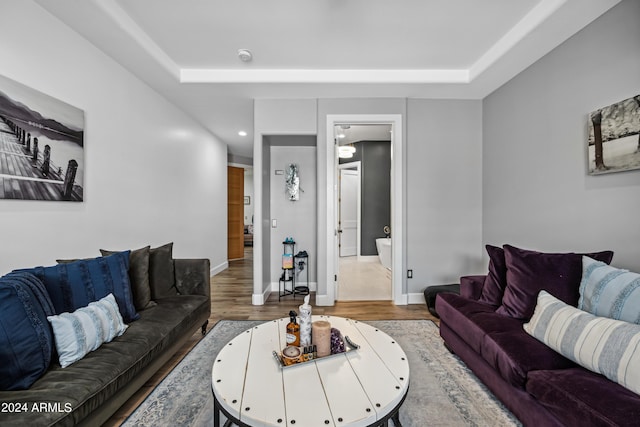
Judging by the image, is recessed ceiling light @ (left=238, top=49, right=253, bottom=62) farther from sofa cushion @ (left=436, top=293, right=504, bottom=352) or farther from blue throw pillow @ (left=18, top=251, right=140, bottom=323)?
sofa cushion @ (left=436, top=293, right=504, bottom=352)

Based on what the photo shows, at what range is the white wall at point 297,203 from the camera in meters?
4.41

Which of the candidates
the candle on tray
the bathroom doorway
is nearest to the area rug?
the candle on tray

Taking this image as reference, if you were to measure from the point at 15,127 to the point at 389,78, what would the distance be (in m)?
3.27

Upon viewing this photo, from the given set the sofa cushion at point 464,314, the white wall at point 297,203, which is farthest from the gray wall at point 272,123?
the sofa cushion at point 464,314

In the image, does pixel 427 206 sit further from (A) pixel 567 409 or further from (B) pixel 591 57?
(A) pixel 567 409

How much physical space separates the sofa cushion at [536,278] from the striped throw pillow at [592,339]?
16 cm

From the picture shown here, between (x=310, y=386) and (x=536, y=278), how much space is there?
172 centimetres

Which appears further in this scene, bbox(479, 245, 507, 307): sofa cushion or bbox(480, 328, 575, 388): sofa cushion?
bbox(479, 245, 507, 307): sofa cushion

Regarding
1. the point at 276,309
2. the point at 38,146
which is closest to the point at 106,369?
the point at 38,146

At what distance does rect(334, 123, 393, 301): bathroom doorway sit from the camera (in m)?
6.18

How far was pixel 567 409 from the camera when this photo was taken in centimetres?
121

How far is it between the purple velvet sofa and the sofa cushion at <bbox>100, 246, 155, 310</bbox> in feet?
8.11

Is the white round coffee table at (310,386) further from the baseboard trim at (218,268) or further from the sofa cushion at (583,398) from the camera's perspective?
the baseboard trim at (218,268)

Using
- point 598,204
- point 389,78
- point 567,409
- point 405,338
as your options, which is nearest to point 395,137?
point 389,78
